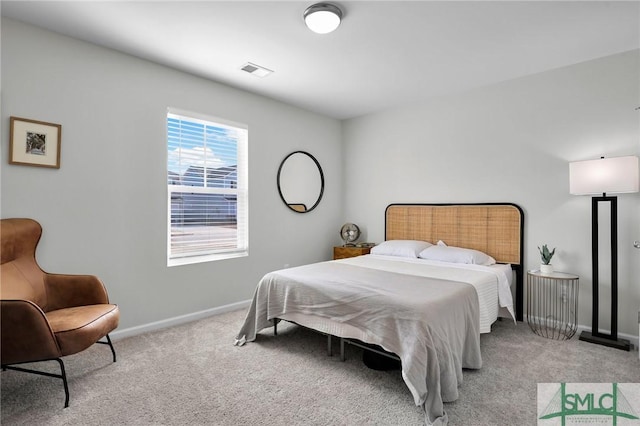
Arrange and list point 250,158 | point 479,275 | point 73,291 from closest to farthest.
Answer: point 73,291 → point 479,275 → point 250,158

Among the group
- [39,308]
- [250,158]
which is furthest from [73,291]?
[250,158]

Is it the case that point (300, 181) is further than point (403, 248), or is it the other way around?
point (300, 181)

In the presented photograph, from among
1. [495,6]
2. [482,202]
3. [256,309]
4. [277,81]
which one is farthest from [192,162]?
[482,202]

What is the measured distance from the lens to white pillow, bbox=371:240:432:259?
12.3 ft

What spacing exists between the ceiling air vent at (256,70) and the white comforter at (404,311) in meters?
1.95

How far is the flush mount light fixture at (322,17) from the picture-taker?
2221 millimetres

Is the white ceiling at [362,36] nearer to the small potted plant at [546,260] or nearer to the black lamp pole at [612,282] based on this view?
the black lamp pole at [612,282]

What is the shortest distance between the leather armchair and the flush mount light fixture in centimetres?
240

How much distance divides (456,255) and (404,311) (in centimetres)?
168

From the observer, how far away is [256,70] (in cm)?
326

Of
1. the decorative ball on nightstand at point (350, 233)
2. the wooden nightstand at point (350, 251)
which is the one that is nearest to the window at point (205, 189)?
the wooden nightstand at point (350, 251)

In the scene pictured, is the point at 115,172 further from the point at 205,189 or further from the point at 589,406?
the point at 589,406

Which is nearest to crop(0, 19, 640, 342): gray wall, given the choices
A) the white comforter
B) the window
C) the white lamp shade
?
the window

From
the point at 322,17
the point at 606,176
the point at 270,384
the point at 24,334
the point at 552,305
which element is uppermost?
the point at 322,17
